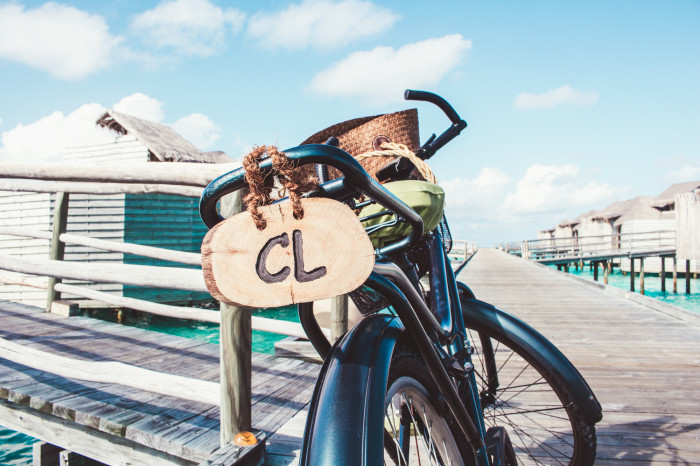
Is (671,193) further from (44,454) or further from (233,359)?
(44,454)

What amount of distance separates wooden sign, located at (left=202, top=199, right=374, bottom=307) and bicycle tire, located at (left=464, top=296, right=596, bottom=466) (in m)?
0.73

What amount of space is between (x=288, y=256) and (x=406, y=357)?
0.46 meters

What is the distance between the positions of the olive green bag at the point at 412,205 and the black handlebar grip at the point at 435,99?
34 centimetres

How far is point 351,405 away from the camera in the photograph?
691 millimetres

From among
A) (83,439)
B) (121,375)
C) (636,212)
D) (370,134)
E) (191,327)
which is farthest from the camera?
(636,212)

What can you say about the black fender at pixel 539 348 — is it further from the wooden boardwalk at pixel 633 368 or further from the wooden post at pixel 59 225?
the wooden post at pixel 59 225

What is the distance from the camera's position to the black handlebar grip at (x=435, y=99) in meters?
1.17

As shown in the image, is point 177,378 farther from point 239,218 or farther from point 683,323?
point 683,323

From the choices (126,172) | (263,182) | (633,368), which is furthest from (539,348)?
(633,368)

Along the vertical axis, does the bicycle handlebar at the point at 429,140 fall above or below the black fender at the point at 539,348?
above

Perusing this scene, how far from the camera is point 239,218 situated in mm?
561

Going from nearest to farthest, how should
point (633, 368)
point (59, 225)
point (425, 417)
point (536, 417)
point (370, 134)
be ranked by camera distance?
1. point (425, 417)
2. point (370, 134)
3. point (536, 417)
4. point (633, 368)
5. point (59, 225)

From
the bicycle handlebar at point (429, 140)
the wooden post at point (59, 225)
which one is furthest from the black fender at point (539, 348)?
the wooden post at point (59, 225)

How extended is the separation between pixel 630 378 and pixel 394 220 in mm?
3013
